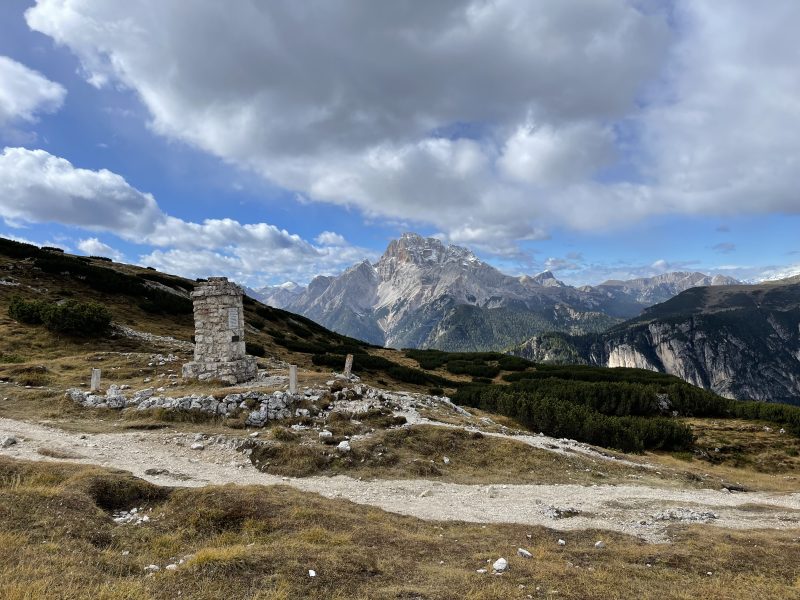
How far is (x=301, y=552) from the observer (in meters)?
9.20

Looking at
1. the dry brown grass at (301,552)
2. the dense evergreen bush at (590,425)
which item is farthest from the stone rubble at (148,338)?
the dense evergreen bush at (590,425)

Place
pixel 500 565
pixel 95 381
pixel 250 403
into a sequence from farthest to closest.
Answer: pixel 95 381, pixel 250 403, pixel 500 565

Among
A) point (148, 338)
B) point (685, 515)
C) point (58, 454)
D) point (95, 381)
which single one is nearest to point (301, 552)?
point (58, 454)

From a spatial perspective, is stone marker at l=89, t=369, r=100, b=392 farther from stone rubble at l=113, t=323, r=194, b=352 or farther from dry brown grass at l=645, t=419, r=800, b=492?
dry brown grass at l=645, t=419, r=800, b=492

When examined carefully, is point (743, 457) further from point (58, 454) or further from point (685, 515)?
point (58, 454)

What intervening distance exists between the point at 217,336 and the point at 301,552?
77.3ft

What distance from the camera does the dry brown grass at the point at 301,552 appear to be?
25.6 ft

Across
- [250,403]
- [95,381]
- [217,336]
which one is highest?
[217,336]

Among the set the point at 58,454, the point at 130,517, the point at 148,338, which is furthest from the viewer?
the point at 148,338

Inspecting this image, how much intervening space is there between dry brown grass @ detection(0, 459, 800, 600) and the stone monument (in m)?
15.8

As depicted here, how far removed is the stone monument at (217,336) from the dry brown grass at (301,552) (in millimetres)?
15776


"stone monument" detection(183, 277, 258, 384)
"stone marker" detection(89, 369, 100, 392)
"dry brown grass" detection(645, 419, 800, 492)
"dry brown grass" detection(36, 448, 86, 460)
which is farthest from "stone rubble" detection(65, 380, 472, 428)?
"dry brown grass" detection(645, 419, 800, 492)

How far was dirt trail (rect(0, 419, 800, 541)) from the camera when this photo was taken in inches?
608

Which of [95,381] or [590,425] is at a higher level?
[95,381]
